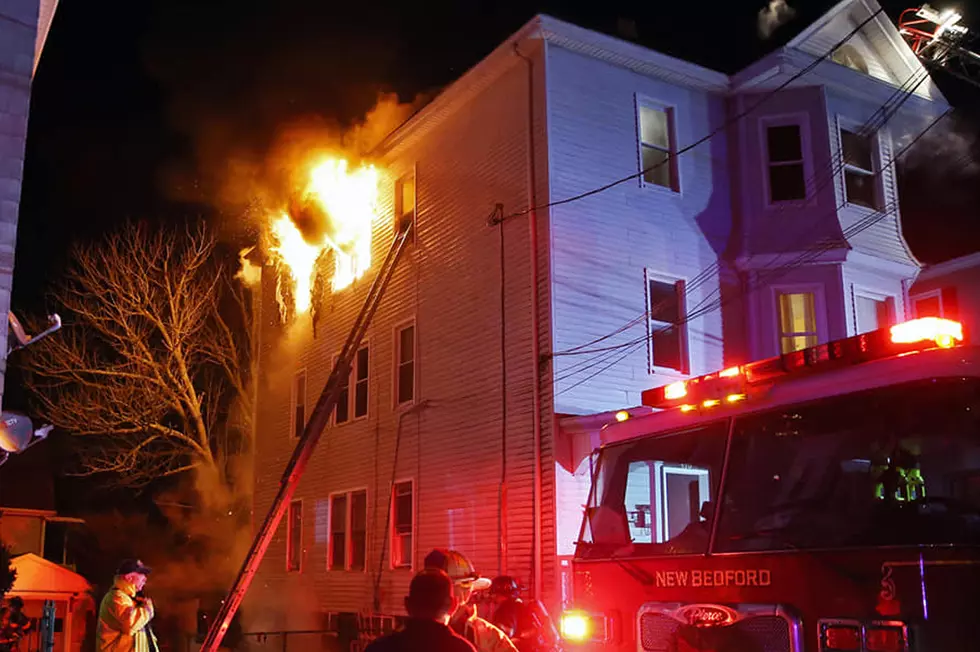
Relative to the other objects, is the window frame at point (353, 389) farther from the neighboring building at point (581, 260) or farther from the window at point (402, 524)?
the window at point (402, 524)

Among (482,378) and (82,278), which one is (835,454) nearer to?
(482,378)

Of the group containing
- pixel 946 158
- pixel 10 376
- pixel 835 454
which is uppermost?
pixel 946 158

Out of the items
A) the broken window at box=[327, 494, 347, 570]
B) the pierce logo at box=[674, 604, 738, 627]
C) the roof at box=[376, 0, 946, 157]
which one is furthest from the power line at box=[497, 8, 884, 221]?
the pierce logo at box=[674, 604, 738, 627]

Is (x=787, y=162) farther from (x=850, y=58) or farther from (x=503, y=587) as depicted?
(x=503, y=587)

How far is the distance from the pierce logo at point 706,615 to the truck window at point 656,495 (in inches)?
12.3

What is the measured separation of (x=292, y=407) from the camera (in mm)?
19875

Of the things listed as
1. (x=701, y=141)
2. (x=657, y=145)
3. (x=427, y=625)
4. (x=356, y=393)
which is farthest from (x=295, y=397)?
(x=427, y=625)

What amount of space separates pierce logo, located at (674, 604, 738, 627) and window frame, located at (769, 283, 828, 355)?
9021mm

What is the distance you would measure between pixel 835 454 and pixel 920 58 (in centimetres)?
1428

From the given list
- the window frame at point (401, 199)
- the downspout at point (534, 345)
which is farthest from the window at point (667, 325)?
the window frame at point (401, 199)

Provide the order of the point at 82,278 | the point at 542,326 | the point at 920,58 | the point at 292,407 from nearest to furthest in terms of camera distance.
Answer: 1. the point at 542,326
2. the point at 920,58
3. the point at 292,407
4. the point at 82,278

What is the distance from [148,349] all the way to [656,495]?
17.7 m

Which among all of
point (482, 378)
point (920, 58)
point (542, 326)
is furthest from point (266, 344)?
point (920, 58)

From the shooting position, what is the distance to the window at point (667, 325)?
1365 centimetres
